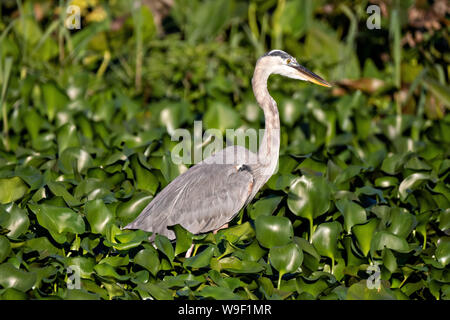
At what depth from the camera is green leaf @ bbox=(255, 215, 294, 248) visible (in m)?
3.44


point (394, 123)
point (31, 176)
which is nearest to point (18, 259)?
point (31, 176)

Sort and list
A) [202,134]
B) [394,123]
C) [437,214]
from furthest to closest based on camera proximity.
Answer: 1. [394,123]
2. [202,134]
3. [437,214]

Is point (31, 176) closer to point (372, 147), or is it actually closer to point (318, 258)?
point (318, 258)

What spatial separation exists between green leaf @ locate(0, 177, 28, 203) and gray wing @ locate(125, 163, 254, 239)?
2.15ft

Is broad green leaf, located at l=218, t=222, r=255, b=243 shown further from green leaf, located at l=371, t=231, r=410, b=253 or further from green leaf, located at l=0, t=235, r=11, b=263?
green leaf, located at l=0, t=235, r=11, b=263

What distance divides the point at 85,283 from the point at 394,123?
3.29 meters

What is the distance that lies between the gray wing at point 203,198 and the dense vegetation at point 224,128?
13cm

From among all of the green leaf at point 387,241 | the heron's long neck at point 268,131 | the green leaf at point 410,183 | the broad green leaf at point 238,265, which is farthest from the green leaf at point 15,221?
the green leaf at point 410,183

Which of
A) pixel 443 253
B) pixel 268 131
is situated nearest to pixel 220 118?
pixel 268 131

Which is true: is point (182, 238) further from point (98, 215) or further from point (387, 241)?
point (387, 241)

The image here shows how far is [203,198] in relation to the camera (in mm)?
3867

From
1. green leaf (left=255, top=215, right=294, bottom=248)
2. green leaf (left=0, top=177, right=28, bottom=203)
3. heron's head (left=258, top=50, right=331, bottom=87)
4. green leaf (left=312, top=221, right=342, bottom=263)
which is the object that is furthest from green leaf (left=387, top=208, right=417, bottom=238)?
green leaf (left=0, top=177, right=28, bottom=203)

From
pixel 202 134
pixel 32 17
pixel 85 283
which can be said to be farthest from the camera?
pixel 32 17

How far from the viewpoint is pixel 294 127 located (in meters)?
5.41
